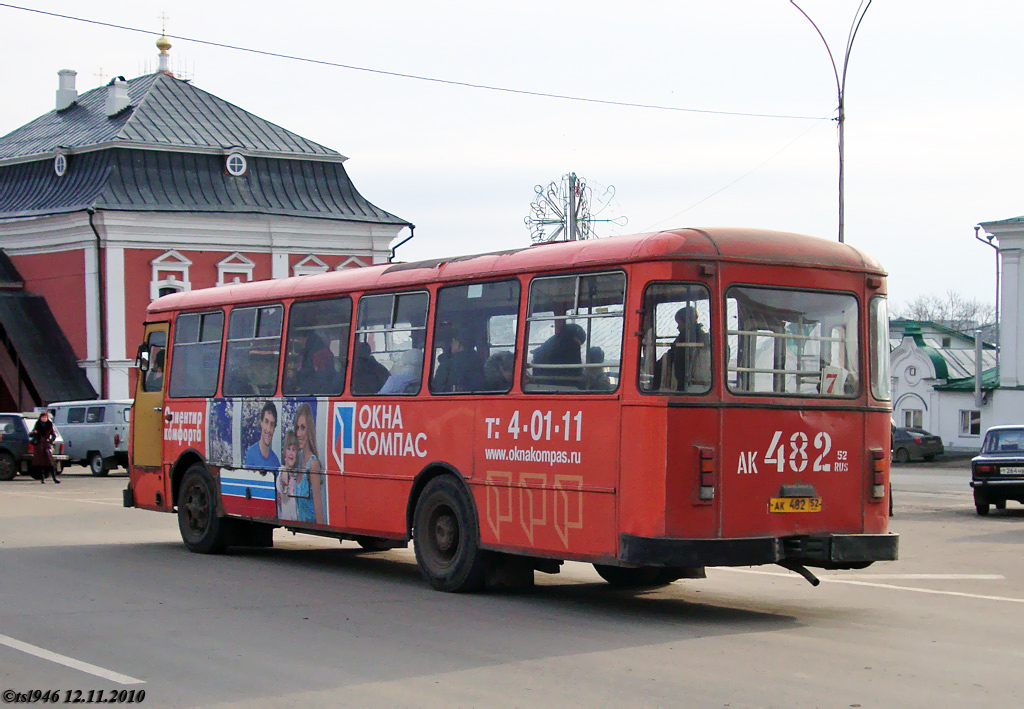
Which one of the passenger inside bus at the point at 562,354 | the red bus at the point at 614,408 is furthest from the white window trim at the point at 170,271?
the passenger inside bus at the point at 562,354

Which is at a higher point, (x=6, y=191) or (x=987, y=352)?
(x=6, y=191)

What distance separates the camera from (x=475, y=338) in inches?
→ 487

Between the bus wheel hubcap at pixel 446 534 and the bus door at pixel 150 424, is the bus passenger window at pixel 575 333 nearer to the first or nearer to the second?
the bus wheel hubcap at pixel 446 534

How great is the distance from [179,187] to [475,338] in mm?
41900

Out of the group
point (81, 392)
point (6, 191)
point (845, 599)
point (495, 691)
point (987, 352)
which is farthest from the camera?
point (987, 352)

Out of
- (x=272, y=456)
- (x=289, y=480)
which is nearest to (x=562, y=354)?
(x=289, y=480)

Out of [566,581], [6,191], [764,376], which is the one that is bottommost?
[566,581]

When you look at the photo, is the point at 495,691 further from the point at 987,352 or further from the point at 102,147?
the point at 987,352

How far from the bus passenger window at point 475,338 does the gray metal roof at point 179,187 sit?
3966cm

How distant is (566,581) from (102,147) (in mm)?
42023

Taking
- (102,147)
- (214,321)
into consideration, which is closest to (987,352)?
(102,147)

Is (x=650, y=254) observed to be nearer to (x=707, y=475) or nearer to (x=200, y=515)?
(x=707, y=475)

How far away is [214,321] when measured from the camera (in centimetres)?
1644

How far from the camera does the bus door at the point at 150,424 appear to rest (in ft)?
56.8
